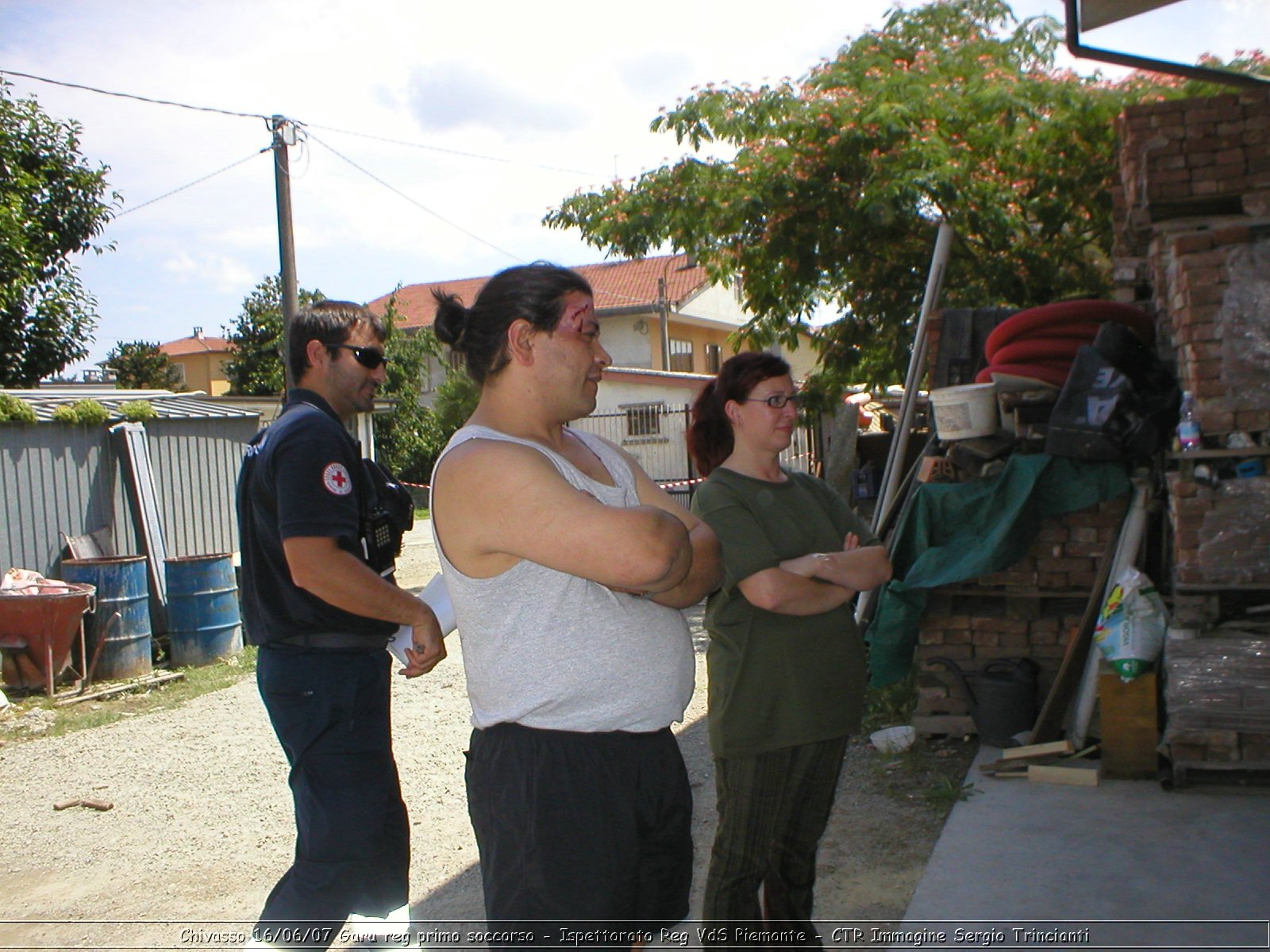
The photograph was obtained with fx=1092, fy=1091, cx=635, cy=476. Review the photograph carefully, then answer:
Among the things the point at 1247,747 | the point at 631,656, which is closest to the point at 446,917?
the point at 631,656

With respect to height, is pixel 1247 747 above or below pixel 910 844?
above

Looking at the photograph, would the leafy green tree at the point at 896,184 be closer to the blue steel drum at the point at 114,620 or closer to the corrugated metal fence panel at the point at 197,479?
the corrugated metal fence panel at the point at 197,479

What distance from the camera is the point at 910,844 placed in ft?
14.6

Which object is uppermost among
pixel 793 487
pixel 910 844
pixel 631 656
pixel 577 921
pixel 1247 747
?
pixel 793 487

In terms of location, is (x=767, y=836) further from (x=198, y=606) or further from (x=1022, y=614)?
(x=198, y=606)

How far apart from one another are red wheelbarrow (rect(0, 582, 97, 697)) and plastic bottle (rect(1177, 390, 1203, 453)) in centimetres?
703

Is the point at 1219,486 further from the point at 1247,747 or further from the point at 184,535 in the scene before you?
the point at 184,535

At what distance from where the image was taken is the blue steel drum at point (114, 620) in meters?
8.14

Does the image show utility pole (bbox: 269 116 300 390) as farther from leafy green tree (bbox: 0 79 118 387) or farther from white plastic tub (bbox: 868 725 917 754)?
white plastic tub (bbox: 868 725 917 754)

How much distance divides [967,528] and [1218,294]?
1.60 m

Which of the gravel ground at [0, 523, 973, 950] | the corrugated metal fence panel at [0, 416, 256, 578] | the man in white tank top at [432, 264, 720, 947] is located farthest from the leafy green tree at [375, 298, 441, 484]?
the man in white tank top at [432, 264, 720, 947]

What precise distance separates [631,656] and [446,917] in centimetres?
231

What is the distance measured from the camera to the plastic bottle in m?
4.61

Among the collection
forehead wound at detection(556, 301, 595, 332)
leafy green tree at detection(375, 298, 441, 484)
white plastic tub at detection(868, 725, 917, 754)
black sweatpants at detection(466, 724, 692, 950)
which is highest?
leafy green tree at detection(375, 298, 441, 484)
